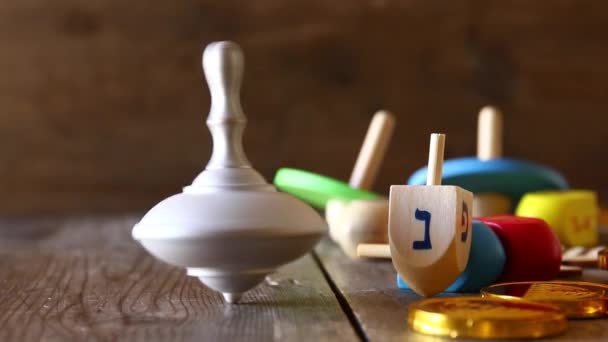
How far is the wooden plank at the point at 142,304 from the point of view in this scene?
24.5 inches

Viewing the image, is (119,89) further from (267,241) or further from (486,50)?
(267,241)

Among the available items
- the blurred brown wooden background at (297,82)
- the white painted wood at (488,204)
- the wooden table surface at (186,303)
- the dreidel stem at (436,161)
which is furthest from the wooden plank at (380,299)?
the blurred brown wooden background at (297,82)

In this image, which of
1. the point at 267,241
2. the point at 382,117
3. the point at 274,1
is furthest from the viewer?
the point at 274,1

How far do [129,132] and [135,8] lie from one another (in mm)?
316

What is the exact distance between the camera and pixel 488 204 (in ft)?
4.16

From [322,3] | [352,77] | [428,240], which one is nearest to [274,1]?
[322,3]

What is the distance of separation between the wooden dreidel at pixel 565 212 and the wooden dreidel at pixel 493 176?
0.03 m

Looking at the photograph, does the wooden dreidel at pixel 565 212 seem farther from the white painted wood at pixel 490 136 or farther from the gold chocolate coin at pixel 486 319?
the gold chocolate coin at pixel 486 319

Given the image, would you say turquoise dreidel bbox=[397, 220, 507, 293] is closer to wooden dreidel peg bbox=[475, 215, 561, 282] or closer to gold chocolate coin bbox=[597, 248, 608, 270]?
wooden dreidel peg bbox=[475, 215, 561, 282]

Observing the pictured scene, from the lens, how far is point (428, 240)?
0.70 metres

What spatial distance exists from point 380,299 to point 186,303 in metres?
0.17

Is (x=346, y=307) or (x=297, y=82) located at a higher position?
(x=297, y=82)

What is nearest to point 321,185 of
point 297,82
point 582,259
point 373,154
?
point 373,154

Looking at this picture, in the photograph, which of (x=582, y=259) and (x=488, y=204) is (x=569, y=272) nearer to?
(x=582, y=259)
